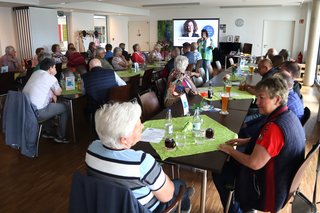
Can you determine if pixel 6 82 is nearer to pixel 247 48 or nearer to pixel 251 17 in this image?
pixel 247 48

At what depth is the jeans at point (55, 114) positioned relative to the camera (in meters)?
3.58

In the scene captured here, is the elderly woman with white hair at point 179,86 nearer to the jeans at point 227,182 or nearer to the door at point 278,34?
the jeans at point 227,182

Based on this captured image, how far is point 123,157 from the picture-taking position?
1352 mm

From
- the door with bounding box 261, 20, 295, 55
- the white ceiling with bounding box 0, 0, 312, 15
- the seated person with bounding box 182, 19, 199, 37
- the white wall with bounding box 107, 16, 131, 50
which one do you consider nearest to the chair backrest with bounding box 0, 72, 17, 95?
the white ceiling with bounding box 0, 0, 312, 15

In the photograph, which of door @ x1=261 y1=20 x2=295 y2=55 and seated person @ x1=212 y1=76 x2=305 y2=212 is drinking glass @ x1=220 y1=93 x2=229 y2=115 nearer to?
seated person @ x1=212 y1=76 x2=305 y2=212

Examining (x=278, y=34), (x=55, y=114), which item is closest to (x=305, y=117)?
(x=55, y=114)

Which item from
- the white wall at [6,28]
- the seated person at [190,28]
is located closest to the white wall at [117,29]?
the seated person at [190,28]

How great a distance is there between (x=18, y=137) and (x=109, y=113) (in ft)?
8.19

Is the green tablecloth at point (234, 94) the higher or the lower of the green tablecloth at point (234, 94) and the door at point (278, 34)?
the lower

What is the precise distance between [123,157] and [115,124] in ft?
0.54

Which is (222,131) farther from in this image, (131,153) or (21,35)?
(21,35)

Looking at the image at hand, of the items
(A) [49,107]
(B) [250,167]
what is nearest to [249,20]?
(A) [49,107]

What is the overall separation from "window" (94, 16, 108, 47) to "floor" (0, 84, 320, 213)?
30.6ft

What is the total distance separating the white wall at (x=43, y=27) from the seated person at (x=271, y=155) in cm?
789
